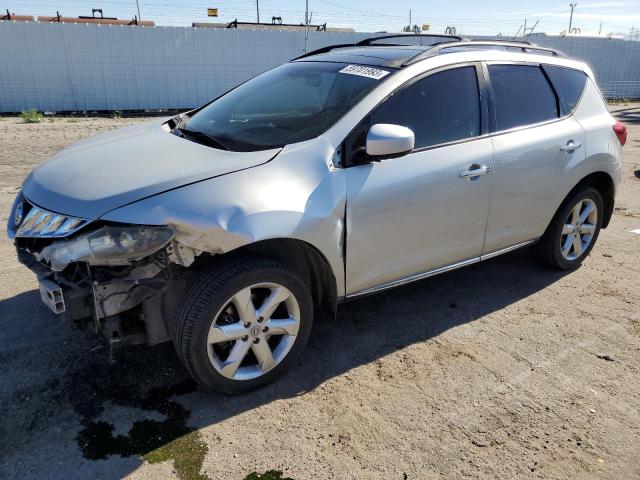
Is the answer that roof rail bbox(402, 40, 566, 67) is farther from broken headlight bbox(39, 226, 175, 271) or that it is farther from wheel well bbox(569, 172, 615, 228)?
broken headlight bbox(39, 226, 175, 271)

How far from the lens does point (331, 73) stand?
144 inches

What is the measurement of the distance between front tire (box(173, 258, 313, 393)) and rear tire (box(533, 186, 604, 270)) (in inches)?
97.3

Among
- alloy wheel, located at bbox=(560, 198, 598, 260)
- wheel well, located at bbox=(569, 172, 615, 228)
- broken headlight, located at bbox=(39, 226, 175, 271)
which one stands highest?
broken headlight, located at bbox=(39, 226, 175, 271)

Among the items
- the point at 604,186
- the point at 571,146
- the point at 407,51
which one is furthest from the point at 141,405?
the point at 604,186

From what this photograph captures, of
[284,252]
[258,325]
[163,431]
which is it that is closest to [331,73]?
[284,252]

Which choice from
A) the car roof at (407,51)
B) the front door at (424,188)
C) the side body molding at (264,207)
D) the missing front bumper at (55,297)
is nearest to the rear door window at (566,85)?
the car roof at (407,51)

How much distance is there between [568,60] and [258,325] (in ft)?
11.7

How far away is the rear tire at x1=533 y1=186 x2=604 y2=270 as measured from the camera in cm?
441

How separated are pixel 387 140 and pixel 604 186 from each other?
2800 millimetres

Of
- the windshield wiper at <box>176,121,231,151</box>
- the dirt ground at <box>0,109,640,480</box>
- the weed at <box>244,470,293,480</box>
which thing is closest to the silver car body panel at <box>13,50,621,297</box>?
the windshield wiper at <box>176,121,231,151</box>

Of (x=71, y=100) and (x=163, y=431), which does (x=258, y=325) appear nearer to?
(x=163, y=431)

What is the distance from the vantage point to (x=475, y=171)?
353cm

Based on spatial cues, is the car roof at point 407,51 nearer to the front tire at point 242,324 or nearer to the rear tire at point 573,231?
the rear tire at point 573,231

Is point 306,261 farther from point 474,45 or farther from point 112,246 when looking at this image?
point 474,45
